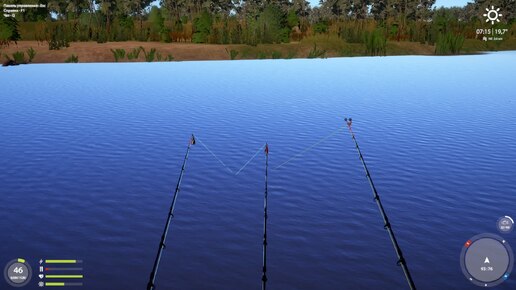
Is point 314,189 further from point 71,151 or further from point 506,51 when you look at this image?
point 506,51

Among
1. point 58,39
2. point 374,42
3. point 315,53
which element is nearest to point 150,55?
point 58,39

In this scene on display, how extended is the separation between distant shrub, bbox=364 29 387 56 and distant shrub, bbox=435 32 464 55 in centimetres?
810

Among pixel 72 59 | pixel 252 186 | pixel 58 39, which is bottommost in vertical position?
pixel 252 186

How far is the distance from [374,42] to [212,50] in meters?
23.6

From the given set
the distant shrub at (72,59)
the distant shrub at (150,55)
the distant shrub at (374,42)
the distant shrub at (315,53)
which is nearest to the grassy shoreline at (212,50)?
the distant shrub at (315,53)

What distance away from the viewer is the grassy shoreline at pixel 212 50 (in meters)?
75.4

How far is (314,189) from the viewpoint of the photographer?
18.4m

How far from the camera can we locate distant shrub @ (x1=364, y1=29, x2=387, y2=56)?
89.4 metres

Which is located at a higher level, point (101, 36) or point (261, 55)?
point (101, 36)

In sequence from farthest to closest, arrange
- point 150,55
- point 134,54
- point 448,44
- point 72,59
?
point 448,44 → point 134,54 → point 150,55 → point 72,59

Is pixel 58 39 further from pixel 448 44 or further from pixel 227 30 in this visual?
pixel 448 44

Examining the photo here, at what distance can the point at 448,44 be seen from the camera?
92062mm

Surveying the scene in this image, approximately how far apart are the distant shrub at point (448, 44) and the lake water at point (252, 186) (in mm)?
52039

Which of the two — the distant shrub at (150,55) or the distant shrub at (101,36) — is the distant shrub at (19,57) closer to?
the distant shrub at (101,36)
